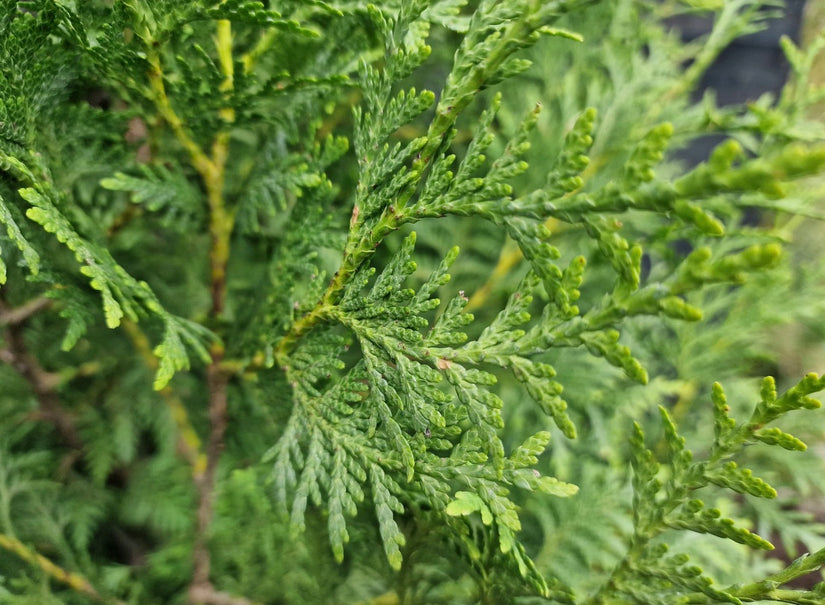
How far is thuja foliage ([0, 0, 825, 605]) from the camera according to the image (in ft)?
2.35

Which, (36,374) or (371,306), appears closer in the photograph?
(371,306)

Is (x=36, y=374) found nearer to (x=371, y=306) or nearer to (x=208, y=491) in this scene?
(x=208, y=491)

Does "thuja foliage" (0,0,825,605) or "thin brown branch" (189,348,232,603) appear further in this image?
"thin brown branch" (189,348,232,603)

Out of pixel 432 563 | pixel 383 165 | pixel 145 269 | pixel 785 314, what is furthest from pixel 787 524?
pixel 145 269

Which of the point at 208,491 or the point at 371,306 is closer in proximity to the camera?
the point at 371,306

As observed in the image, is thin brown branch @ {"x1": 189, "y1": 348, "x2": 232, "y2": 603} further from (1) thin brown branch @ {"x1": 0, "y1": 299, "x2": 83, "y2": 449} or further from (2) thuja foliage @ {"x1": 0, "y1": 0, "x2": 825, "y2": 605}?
(1) thin brown branch @ {"x1": 0, "y1": 299, "x2": 83, "y2": 449}

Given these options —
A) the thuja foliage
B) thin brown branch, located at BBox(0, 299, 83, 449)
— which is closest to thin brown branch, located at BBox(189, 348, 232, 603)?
the thuja foliage

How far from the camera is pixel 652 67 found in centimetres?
146

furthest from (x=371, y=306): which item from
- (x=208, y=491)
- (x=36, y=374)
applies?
(x=36, y=374)

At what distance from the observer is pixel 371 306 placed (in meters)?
0.77

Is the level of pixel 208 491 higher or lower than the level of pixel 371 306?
lower

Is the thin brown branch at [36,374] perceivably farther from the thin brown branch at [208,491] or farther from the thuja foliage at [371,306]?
the thin brown branch at [208,491]

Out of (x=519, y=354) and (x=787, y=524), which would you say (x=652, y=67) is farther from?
(x=787, y=524)

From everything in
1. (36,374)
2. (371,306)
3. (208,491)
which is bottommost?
(208,491)
